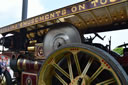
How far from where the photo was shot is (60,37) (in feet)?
9.78

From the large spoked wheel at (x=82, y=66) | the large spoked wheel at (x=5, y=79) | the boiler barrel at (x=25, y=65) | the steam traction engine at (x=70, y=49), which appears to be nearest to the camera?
the large spoked wheel at (x=82, y=66)

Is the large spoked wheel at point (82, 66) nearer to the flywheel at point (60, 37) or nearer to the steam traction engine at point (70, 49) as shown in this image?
the steam traction engine at point (70, 49)

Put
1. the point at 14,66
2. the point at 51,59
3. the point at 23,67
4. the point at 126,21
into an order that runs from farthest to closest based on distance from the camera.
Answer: the point at 14,66 → the point at 23,67 → the point at 126,21 → the point at 51,59

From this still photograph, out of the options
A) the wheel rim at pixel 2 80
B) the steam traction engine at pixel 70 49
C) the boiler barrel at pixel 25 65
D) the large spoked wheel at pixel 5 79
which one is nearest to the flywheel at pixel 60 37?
the steam traction engine at pixel 70 49

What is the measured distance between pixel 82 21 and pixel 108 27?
0.66 meters

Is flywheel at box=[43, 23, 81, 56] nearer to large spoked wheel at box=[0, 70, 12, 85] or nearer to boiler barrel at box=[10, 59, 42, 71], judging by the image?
boiler barrel at box=[10, 59, 42, 71]

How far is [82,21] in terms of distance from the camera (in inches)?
122

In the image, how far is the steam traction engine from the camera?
203 cm

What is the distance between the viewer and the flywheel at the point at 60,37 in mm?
2824

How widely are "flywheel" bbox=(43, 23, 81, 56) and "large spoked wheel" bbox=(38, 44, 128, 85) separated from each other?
1.33 ft

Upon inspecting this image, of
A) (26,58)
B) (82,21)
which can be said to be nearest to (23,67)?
(26,58)

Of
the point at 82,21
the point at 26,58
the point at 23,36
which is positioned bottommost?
the point at 26,58

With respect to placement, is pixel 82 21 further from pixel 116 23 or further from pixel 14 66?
pixel 14 66

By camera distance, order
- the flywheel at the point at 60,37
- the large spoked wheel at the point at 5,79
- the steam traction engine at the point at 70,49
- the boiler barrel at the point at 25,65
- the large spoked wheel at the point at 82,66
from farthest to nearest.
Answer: the large spoked wheel at the point at 5,79 < the boiler barrel at the point at 25,65 < the flywheel at the point at 60,37 < the steam traction engine at the point at 70,49 < the large spoked wheel at the point at 82,66
